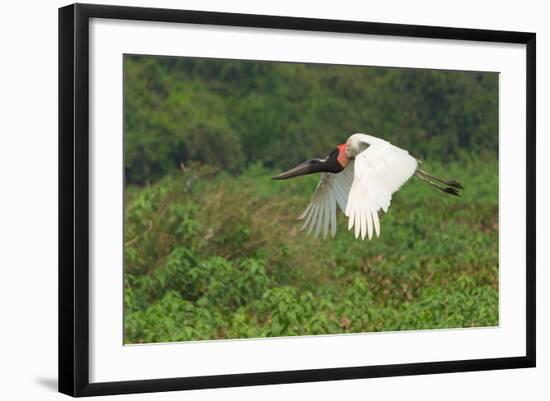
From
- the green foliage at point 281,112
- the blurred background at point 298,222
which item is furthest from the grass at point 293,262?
the green foliage at point 281,112

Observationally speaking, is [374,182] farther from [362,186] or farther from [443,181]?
[443,181]

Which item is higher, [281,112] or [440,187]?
[281,112]

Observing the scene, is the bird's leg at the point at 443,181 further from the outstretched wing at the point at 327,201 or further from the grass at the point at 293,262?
the outstretched wing at the point at 327,201

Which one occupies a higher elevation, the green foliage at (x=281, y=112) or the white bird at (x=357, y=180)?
the green foliage at (x=281, y=112)

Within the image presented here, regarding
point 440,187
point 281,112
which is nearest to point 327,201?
point 440,187

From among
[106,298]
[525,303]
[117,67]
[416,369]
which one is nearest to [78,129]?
[117,67]

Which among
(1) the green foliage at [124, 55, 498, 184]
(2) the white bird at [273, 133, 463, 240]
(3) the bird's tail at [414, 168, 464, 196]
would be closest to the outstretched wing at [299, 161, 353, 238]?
(2) the white bird at [273, 133, 463, 240]
